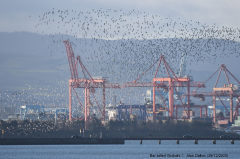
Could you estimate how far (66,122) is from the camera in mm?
192375

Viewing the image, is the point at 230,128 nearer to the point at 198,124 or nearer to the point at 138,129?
the point at 198,124

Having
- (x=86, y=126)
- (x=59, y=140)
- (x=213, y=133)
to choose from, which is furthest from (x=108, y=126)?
(x=59, y=140)

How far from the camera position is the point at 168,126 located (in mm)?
191375

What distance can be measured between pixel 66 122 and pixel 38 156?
81.3 m

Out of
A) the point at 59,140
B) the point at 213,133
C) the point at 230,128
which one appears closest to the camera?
the point at 59,140

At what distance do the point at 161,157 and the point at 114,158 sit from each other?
961 cm

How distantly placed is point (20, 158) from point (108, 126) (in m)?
84.2

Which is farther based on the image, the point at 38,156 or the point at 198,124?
the point at 198,124

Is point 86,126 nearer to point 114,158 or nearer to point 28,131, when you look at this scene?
point 28,131

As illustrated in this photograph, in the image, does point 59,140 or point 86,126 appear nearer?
point 59,140

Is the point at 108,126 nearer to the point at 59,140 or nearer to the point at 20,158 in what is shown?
the point at 59,140

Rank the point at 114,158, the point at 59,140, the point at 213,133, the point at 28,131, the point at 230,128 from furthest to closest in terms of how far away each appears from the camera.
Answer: the point at 230,128 → the point at 213,133 → the point at 28,131 → the point at 59,140 → the point at 114,158

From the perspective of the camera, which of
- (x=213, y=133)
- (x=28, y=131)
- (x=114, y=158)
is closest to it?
(x=114, y=158)

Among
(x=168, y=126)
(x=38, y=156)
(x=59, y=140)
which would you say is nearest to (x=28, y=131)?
(x=59, y=140)
